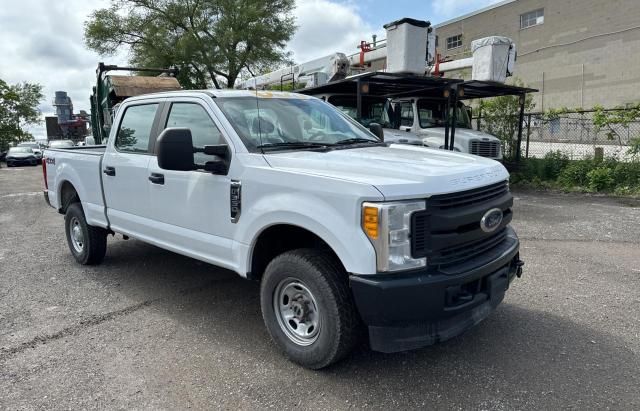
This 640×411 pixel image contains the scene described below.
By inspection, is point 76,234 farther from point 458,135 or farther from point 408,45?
point 458,135

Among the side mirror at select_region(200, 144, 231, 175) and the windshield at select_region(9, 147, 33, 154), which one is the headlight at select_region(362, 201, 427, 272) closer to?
the side mirror at select_region(200, 144, 231, 175)

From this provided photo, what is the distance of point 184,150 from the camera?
3.50 meters

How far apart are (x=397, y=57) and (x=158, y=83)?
22.1 ft

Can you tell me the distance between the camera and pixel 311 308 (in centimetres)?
331

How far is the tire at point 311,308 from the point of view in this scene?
3.05 metres

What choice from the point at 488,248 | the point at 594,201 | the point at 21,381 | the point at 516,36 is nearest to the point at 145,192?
the point at 21,381

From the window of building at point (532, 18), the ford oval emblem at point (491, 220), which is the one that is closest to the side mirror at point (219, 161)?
the ford oval emblem at point (491, 220)

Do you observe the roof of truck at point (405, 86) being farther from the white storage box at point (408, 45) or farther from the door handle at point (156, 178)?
the door handle at point (156, 178)

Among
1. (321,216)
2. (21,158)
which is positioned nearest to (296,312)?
(321,216)

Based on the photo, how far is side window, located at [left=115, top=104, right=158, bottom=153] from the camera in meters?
4.67

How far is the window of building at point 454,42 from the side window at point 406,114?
33552 mm

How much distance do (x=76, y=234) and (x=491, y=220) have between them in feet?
16.5

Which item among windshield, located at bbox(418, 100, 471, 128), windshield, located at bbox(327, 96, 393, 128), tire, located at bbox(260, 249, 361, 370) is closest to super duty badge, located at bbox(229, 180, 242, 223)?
tire, located at bbox(260, 249, 361, 370)

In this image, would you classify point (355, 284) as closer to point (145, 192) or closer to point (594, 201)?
point (145, 192)
